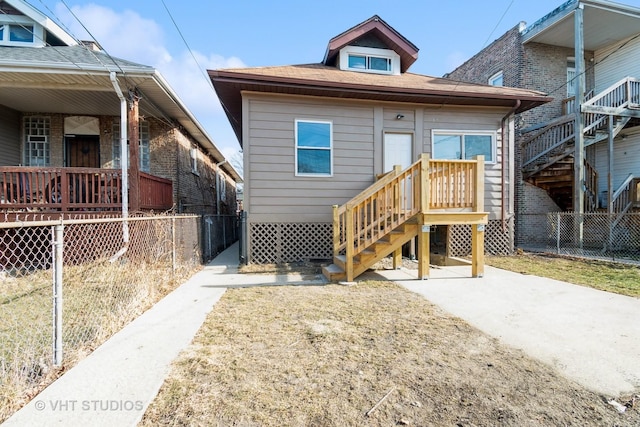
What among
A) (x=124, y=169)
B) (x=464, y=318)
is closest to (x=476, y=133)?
(x=464, y=318)

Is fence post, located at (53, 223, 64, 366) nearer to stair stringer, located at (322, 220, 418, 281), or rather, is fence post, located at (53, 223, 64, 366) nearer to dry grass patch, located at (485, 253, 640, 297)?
stair stringer, located at (322, 220, 418, 281)

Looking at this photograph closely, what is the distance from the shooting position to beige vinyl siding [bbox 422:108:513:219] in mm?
8508

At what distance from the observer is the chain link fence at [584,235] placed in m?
9.31

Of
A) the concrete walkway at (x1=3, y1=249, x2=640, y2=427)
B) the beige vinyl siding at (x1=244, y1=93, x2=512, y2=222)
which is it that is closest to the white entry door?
the beige vinyl siding at (x1=244, y1=93, x2=512, y2=222)

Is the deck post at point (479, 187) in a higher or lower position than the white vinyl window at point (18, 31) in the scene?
lower

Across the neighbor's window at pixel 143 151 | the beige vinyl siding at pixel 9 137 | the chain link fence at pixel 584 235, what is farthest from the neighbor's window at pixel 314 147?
the beige vinyl siding at pixel 9 137

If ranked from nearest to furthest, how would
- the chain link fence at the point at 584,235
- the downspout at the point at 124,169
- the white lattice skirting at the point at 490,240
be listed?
the downspout at the point at 124,169 < the white lattice skirting at the point at 490,240 < the chain link fence at the point at 584,235

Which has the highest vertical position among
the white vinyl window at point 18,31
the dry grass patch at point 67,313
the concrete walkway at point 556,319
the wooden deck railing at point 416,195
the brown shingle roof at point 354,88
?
the white vinyl window at point 18,31

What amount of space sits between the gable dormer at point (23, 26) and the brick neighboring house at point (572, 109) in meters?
15.6

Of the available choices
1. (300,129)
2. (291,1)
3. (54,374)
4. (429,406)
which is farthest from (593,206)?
(54,374)

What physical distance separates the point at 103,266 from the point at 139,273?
4.86 ft

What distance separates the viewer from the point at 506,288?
17.5 ft

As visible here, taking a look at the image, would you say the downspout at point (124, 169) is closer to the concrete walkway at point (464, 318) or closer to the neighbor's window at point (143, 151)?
the concrete walkway at point (464, 318)

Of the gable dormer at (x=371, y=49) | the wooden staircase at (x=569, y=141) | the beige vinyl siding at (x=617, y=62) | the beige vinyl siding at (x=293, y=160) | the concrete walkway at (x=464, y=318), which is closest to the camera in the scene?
the concrete walkway at (x=464, y=318)
